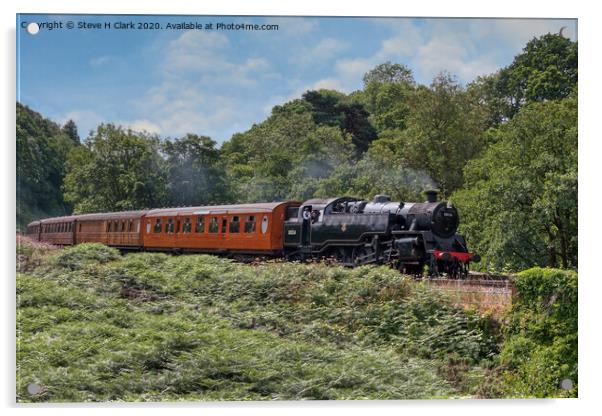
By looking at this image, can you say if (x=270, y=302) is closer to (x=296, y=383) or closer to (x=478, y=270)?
(x=296, y=383)

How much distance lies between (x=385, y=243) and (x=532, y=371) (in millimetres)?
5998

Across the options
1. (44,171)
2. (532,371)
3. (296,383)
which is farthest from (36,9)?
(532,371)

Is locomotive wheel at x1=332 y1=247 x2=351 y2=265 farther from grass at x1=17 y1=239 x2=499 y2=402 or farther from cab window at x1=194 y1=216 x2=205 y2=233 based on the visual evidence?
cab window at x1=194 y1=216 x2=205 y2=233

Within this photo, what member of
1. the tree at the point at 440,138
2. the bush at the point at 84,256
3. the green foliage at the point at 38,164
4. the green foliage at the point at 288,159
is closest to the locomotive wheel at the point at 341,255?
the green foliage at the point at 288,159

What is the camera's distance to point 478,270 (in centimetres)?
1788

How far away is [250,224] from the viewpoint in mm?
19219

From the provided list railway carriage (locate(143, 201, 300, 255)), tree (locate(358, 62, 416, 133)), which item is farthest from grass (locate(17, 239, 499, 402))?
tree (locate(358, 62, 416, 133))

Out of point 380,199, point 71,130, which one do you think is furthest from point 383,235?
point 71,130

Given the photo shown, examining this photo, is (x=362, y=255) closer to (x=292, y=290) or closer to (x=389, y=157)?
(x=292, y=290)

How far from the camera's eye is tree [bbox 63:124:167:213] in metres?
17.8

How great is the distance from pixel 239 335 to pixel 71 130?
6.15 meters

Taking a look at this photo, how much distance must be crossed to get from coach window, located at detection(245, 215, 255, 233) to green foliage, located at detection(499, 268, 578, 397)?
27.0ft

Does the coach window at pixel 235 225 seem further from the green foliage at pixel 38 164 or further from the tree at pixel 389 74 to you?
the tree at pixel 389 74

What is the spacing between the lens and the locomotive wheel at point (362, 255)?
17.0 meters
